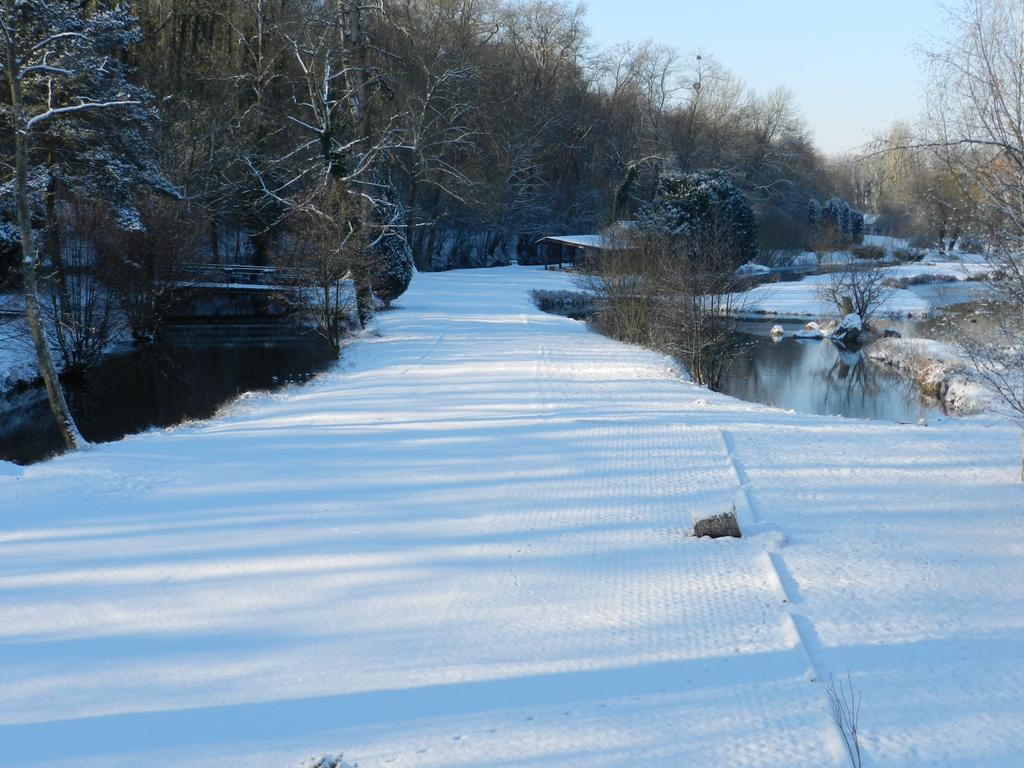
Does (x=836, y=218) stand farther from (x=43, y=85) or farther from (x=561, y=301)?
(x=43, y=85)

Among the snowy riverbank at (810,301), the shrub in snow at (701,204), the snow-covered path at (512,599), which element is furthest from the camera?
the shrub in snow at (701,204)

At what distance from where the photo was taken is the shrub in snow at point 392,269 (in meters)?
26.9

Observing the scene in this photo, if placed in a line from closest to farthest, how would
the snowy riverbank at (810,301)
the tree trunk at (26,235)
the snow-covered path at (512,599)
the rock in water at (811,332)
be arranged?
1. the snow-covered path at (512,599)
2. the tree trunk at (26,235)
3. the rock in water at (811,332)
4. the snowy riverbank at (810,301)

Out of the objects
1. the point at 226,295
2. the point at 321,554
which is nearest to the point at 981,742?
the point at 321,554

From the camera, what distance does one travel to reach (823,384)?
2092 cm

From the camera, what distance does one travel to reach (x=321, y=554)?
20.3ft

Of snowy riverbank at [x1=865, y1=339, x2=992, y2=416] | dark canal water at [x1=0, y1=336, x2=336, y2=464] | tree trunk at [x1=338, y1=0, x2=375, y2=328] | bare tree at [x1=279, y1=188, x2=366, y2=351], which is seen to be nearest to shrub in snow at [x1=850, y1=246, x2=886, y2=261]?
snowy riverbank at [x1=865, y1=339, x2=992, y2=416]

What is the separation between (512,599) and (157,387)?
1604 cm

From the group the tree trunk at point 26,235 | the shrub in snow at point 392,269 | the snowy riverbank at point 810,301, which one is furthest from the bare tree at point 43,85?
the snowy riverbank at point 810,301

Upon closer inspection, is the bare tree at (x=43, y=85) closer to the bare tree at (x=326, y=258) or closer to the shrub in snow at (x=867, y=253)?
the bare tree at (x=326, y=258)

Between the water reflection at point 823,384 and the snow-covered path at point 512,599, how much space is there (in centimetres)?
725

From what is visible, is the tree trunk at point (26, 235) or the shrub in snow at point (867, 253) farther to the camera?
the shrub in snow at point (867, 253)

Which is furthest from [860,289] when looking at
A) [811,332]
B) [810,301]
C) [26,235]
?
[26,235]

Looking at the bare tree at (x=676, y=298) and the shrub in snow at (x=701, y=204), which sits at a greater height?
the shrub in snow at (x=701, y=204)
